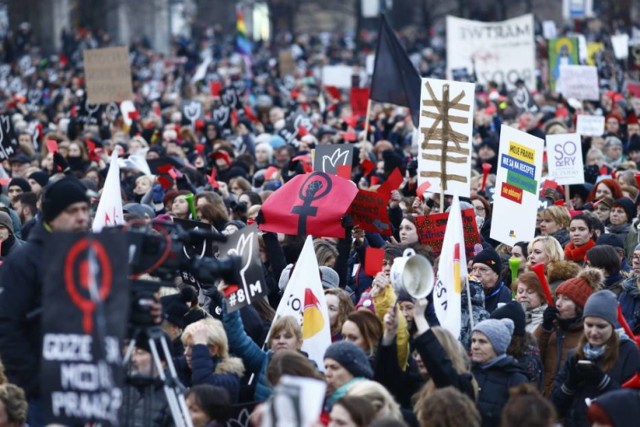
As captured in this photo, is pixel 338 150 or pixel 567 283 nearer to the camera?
pixel 567 283

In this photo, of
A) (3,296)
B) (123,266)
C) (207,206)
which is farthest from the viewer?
(207,206)

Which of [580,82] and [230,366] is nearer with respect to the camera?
[230,366]

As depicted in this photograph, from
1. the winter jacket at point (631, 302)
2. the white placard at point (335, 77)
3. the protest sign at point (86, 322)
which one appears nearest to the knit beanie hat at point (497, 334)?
the winter jacket at point (631, 302)

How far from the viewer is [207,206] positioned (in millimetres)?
11617

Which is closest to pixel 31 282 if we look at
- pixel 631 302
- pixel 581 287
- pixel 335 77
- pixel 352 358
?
pixel 352 358

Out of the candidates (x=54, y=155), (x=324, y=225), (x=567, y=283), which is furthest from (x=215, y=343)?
(x=54, y=155)

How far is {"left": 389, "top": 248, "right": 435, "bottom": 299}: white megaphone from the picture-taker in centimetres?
696

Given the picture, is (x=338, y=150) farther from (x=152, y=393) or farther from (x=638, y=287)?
(x=152, y=393)

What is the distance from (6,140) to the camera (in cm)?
1686

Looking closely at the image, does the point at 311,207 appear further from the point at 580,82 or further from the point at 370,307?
the point at 580,82

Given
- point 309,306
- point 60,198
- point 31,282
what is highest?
point 60,198

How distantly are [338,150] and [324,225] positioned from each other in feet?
9.06

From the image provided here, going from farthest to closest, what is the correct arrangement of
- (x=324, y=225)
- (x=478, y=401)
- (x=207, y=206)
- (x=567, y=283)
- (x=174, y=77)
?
(x=174, y=77), (x=207, y=206), (x=324, y=225), (x=567, y=283), (x=478, y=401)

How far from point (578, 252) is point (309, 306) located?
10.4 ft
